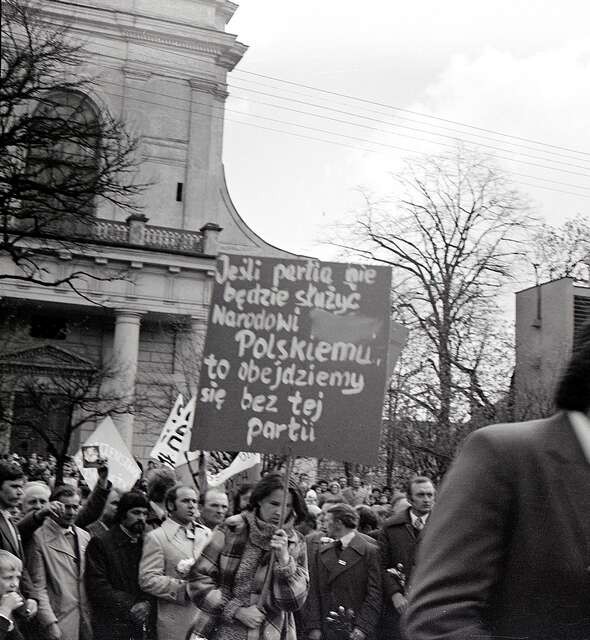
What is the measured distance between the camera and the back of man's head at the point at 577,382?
199 cm

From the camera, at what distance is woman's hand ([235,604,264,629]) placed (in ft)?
21.5

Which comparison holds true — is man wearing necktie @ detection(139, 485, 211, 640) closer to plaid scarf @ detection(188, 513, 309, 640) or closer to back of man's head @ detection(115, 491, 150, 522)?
back of man's head @ detection(115, 491, 150, 522)

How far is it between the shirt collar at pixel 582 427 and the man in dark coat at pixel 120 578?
6677mm

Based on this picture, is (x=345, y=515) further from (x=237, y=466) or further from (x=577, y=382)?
(x=577, y=382)

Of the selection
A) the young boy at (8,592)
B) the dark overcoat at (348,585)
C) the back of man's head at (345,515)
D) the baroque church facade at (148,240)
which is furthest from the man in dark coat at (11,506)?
the baroque church facade at (148,240)

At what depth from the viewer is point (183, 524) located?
27.1 ft

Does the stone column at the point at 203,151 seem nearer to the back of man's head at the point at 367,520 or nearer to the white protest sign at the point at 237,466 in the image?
the white protest sign at the point at 237,466

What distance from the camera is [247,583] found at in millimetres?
6691

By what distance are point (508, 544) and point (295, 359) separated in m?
6.07

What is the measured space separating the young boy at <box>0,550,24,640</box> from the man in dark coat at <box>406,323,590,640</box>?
564cm

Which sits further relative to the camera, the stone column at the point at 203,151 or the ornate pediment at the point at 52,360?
the stone column at the point at 203,151

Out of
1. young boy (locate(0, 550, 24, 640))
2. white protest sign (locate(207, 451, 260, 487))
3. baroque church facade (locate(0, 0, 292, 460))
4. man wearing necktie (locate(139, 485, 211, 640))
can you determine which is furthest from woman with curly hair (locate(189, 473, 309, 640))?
baroque church facade (locate(0, 0, 292, 460))

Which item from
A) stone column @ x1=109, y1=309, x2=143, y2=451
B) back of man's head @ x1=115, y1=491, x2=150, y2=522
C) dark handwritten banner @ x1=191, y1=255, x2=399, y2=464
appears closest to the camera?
dark handwritten banner @ x1=191, y1=255, x2=399, y2=464

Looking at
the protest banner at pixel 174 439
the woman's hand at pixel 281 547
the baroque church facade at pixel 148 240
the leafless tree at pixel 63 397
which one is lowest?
the woman's hand at pixel 281 547
